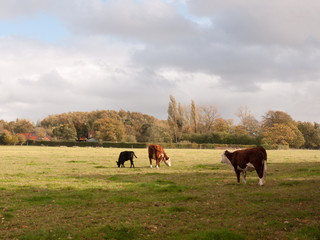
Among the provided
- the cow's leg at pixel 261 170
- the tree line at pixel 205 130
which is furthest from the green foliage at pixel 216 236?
the tree line at pixel 205 130

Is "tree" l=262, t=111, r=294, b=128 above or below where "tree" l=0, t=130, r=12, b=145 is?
above

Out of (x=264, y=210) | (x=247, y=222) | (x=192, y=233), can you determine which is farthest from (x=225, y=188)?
(x=192, y=233)

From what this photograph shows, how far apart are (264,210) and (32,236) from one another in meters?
5.93

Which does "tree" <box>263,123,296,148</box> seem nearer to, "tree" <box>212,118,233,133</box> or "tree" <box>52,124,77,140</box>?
"tree" <box>212,118,233,133</box>

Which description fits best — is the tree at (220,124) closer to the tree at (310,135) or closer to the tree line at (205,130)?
the tree line at (205,130)

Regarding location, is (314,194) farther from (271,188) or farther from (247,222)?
(247,222)

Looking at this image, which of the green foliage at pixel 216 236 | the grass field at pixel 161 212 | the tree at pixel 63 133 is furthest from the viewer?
the tree at pixel 63 133

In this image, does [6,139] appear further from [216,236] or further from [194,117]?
[216,236]

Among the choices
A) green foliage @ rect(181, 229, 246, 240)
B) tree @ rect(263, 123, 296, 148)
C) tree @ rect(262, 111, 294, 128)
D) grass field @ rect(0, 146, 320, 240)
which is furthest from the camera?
tree @ rect(262, 111, 294, 128)

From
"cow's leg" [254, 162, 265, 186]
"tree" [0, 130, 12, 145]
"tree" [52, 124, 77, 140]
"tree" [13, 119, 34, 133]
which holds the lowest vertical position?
"cow's leg" [254, 162, 265, 186]

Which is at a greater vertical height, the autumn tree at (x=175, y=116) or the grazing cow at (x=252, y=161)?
the autumn tree at (x=175, y=116)

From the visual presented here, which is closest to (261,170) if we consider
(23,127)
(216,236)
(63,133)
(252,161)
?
(252,161)

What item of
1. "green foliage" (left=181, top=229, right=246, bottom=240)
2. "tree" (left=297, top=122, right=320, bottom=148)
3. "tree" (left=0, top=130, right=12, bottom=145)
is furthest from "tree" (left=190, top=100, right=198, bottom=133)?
"green foliage" (left=181, top=229, right=246, bottom=240)

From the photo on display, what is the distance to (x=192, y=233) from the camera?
692 cm
